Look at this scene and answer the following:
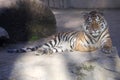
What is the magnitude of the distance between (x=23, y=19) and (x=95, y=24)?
249 cm

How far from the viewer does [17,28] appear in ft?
28.6

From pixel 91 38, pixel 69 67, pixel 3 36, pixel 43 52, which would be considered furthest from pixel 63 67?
pixel 3 36

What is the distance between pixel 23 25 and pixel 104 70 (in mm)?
3461

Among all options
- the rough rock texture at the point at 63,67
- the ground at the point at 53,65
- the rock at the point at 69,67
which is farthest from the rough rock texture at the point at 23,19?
the rock at the point at 69,67

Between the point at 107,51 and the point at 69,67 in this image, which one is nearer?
the point at 69,67

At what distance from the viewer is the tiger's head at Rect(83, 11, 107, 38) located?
22.0ft

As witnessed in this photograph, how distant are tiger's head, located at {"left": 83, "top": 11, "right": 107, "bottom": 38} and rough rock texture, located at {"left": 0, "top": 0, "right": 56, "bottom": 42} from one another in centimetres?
220

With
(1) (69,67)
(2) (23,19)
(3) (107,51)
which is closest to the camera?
A: (1) (69,67)

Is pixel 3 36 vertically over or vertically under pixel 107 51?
over

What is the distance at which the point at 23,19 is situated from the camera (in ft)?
28.7

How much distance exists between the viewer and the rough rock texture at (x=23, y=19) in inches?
341

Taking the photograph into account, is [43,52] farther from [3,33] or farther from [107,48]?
[3,33]

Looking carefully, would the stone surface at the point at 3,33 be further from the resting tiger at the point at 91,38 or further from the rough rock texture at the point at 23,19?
the resting tiger at the point at 91,38

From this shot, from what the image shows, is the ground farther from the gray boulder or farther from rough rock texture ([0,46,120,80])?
the gray boulder
